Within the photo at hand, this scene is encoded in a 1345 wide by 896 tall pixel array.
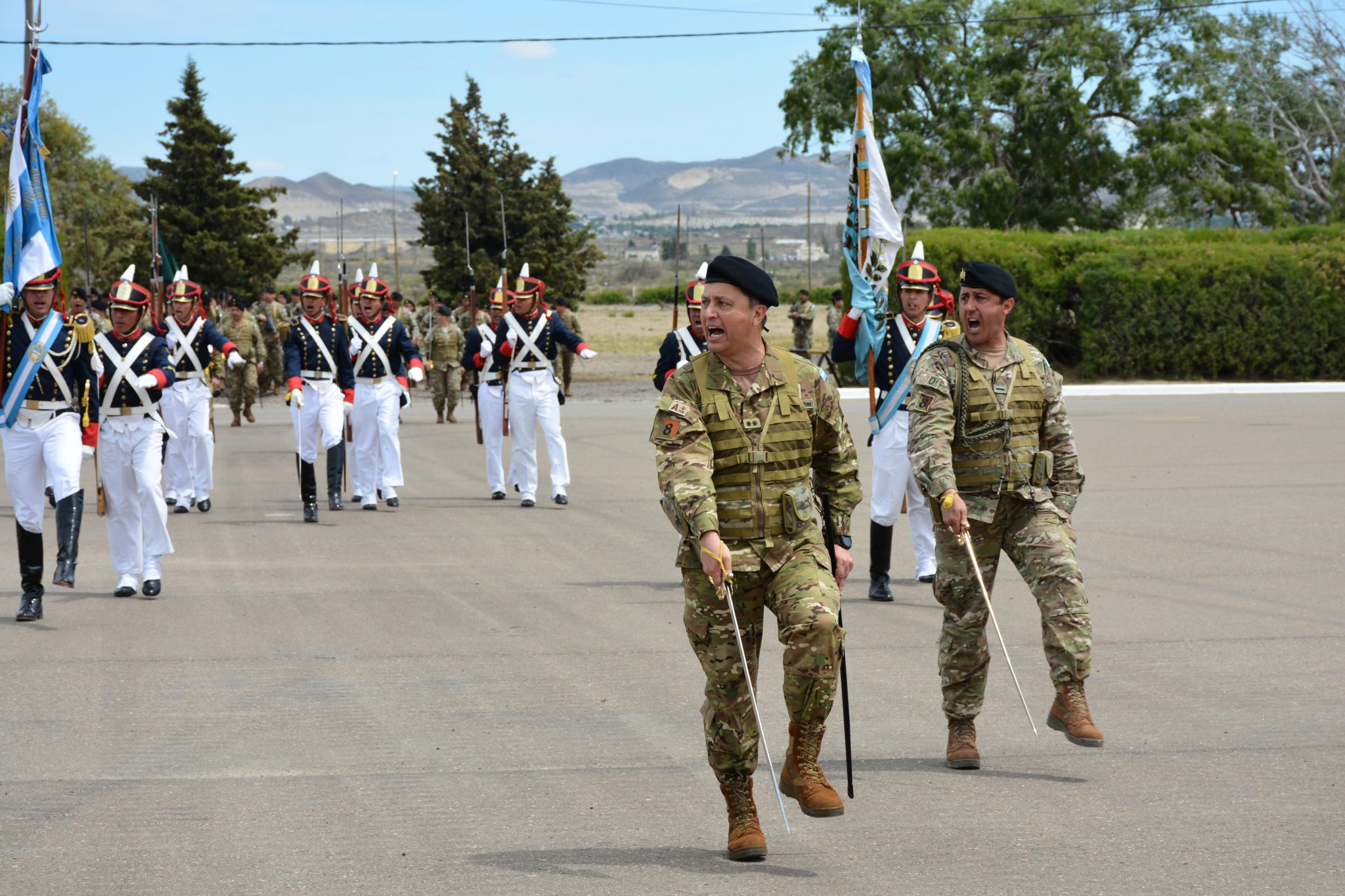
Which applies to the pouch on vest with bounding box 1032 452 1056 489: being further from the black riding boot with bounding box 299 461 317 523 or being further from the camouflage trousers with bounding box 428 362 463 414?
the camouflage trousers with bounding box 428 362 463 414

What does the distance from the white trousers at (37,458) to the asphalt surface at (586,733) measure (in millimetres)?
793

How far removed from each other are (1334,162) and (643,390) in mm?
26323

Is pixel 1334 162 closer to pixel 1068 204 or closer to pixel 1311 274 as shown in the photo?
pixel 1068 204

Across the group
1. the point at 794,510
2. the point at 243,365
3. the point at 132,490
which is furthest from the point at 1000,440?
the point at 243,365

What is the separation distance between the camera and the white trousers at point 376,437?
15.8 metres

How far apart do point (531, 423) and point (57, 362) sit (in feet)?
22.0

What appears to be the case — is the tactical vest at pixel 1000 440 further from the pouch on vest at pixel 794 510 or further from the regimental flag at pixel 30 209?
the regimental flag at pixel 30 209

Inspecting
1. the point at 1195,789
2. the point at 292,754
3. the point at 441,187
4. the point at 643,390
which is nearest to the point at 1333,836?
the point at 1195,789

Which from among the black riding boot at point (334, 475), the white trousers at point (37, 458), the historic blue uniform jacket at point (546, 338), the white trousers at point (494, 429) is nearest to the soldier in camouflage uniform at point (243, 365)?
the white trousers at point (494, 429)

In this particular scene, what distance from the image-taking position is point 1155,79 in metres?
41.9

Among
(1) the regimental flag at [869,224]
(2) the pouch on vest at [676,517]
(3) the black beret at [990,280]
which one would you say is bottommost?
(2) the pouch on vest at [676,517]

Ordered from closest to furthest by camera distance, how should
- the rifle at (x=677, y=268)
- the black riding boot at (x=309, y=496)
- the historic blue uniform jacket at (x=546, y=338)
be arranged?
the rifle at (x=677, y=268) < the black riding boot at (x=309, y=496) < the historic blue uniform jacket at (x=546, y=338)

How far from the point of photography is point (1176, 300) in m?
33.6

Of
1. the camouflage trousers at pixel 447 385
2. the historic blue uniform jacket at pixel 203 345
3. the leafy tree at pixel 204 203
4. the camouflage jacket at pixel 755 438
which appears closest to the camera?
the camouflage jacket at pixel 755 438
